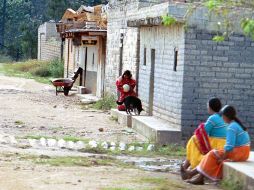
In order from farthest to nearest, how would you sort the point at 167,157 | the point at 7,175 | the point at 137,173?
1. the point at 167,157
2. the point at 137,173
3. the point at 7,175

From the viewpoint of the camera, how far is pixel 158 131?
51.8ft

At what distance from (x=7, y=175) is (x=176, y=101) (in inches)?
250

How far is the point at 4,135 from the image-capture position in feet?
55.4

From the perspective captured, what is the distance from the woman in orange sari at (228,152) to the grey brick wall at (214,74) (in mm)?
5269

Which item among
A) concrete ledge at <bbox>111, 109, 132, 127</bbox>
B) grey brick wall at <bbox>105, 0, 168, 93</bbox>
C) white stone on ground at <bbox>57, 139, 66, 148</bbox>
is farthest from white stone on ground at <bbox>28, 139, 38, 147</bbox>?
grey brick wall at <bbox>105, 0, 168, 93</bbox>

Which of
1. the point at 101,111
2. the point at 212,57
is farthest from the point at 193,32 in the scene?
the point at 101,111

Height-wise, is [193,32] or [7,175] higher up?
[193,32]

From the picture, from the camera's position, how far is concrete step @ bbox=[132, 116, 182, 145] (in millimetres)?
15781

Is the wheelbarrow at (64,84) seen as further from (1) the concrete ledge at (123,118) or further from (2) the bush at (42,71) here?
(2) the bush at (42,71)

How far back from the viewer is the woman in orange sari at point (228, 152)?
10.4m

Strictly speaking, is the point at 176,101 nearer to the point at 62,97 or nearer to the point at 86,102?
the point at 86,102

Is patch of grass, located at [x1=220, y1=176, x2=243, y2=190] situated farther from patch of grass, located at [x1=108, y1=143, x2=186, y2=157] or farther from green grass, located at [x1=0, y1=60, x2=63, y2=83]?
green grass, located at [x1=0, y1=60, x2=63, y2=83]

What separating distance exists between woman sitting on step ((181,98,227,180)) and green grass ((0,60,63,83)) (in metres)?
32.6

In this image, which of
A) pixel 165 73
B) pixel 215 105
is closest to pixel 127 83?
pixel 165 73
